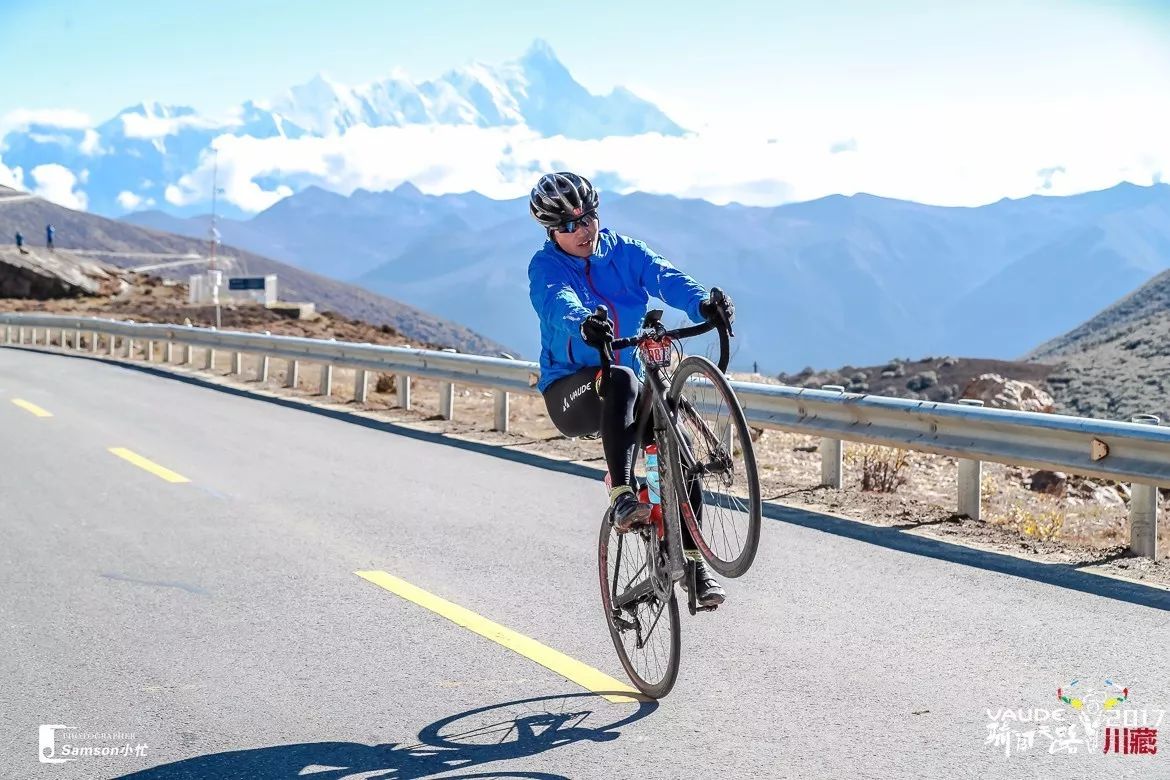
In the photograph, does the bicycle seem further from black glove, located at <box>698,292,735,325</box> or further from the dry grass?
the dry grass

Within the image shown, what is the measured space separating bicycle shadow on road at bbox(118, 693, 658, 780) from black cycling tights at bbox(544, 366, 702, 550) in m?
0.73

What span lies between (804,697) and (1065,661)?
1.21m

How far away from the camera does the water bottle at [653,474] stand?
4496mm

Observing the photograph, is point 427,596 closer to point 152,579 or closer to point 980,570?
point 152,579

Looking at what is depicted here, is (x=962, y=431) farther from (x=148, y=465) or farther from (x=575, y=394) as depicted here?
(x=148, y=465)

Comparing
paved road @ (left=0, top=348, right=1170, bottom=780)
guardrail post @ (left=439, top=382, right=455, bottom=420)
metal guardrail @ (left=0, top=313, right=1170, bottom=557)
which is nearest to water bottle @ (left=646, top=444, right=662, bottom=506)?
paved road @ (left=0, top=348, right=1170, bottom=780)

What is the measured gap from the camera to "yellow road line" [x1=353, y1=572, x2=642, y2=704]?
4871 millimetres

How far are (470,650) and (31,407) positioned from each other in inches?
470

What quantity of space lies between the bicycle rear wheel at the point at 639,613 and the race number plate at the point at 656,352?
595 millimetres

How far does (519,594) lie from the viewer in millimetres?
6320

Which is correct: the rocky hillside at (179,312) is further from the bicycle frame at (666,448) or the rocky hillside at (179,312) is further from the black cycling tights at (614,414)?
the bicycle frame at (666,448)

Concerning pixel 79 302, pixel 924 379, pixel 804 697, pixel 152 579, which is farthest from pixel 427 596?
pixel 79 302

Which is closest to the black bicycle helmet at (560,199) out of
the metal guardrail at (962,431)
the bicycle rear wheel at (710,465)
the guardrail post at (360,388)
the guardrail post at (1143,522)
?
the bicycle rear wheel at (710,465)

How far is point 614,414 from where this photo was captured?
179 inches
